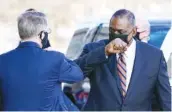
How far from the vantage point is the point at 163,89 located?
5.75 m

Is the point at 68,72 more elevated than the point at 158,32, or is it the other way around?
the point at 68,72

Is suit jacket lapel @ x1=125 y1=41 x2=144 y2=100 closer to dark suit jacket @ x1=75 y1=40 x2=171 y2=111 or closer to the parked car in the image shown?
dark suit jacket @ x1=75 y1=40 x2=171 y2=111

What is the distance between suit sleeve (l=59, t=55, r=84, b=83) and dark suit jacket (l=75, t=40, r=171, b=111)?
18.5 inches

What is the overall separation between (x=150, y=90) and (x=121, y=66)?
0.33 m

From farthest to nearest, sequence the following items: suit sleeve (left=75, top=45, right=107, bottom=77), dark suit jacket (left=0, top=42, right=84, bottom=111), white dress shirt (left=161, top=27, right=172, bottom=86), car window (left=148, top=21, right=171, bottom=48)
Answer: car window (left=148, top=21, right=171, bottom=48)
white dress shirt (left=161, top=27, right=172, bottom=86)
suit sleeve (left=75, top=45, right=107, bottom=77)
dark suit jacket (left=0, top=42, right=84, bottom=111)

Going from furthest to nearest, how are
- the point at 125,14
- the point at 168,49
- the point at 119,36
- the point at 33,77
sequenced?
the point at 168,49
the point at 125,14
the point at 119,36
the point at 33,77

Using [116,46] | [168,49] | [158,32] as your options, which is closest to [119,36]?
[116,46]

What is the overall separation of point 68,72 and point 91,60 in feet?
1.74

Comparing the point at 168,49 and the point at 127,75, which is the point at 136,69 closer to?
the point at 127,75

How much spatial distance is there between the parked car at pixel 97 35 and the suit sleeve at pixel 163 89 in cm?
157

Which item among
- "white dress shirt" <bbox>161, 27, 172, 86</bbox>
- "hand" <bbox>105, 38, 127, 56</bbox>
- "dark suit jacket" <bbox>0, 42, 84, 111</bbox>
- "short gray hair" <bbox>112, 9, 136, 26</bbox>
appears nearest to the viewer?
"dark suit jacket" <bbox>0, 42, 84, 111</bbox>

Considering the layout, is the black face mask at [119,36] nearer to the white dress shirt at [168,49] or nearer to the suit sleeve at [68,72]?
the suit sleeve at [68,72]

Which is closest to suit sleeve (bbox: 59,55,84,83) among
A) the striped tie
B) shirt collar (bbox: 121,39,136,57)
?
the striped tie

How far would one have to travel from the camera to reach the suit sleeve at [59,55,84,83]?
16.6 feet
